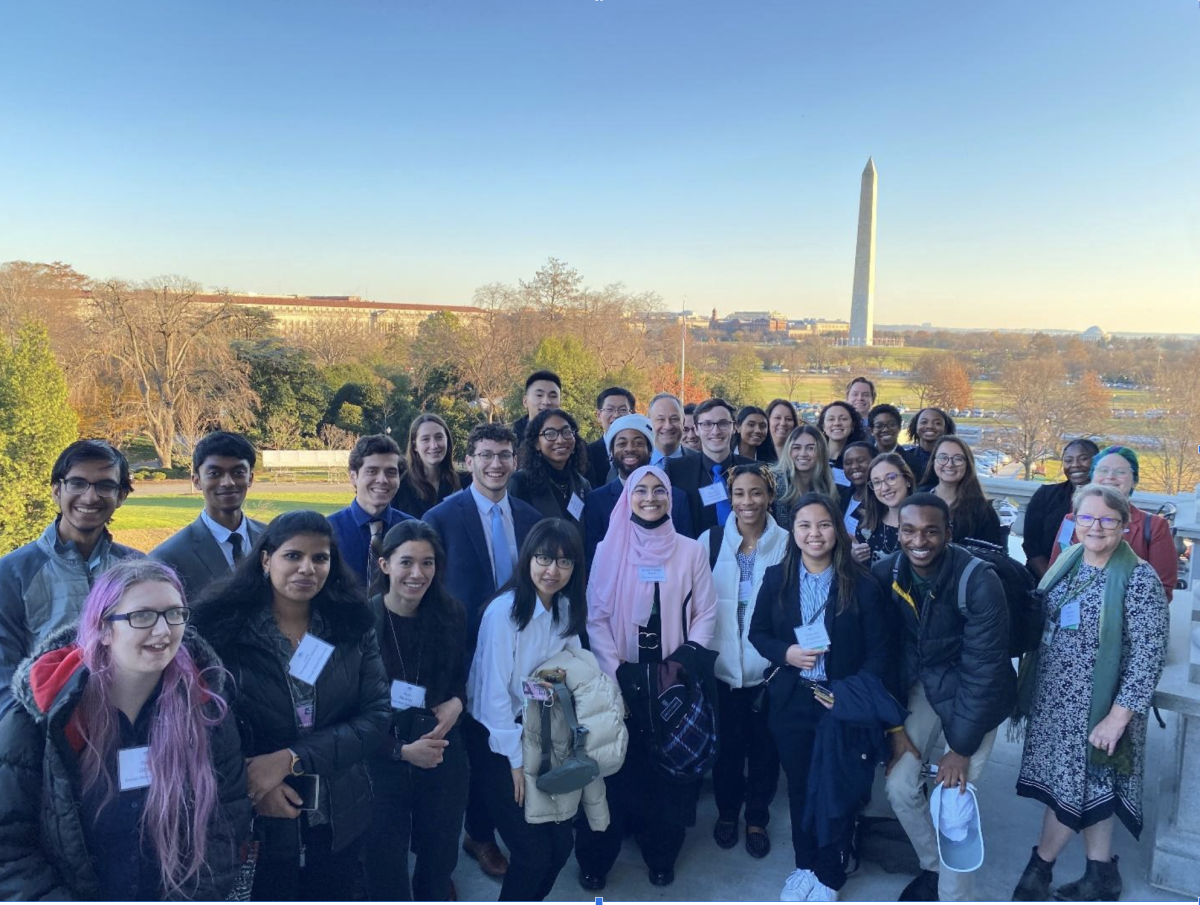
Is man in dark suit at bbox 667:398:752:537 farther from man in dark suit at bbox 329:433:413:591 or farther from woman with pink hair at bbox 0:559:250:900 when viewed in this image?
woman with pink hair at bbox 0:559:250:900

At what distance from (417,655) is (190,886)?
881 millimetres

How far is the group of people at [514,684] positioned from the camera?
182 centimetres

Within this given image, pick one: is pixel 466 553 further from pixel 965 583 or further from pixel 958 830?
pixel 958 830

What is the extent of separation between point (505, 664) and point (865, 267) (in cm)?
3527

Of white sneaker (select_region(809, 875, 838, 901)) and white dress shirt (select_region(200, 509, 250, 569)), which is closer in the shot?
white dress shirt (select_region(200, 509, 250, 569))

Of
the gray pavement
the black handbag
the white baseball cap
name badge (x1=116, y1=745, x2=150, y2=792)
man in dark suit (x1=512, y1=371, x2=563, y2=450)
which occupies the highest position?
man in dark suit (x1=512, y1=371, x2=563, y2=450)

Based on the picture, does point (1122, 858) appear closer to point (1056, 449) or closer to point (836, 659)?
point (836, 659)

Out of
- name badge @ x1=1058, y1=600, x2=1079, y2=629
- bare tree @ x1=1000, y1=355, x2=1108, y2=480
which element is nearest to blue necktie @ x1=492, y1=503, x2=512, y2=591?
name badge @ x1=1058, y1=600, x2=1079, y2=629

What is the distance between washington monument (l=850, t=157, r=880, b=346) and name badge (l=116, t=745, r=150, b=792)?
33.5 metres

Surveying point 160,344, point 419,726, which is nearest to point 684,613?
point 419,726

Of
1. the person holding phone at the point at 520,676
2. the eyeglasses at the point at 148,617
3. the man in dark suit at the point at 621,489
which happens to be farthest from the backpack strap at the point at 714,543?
the eyeglasses at the point at 148,617

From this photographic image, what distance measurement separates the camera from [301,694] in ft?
7.21

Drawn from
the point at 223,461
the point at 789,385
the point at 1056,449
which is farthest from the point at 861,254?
the point at 223,461

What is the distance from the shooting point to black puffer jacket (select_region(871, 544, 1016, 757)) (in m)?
2.62
